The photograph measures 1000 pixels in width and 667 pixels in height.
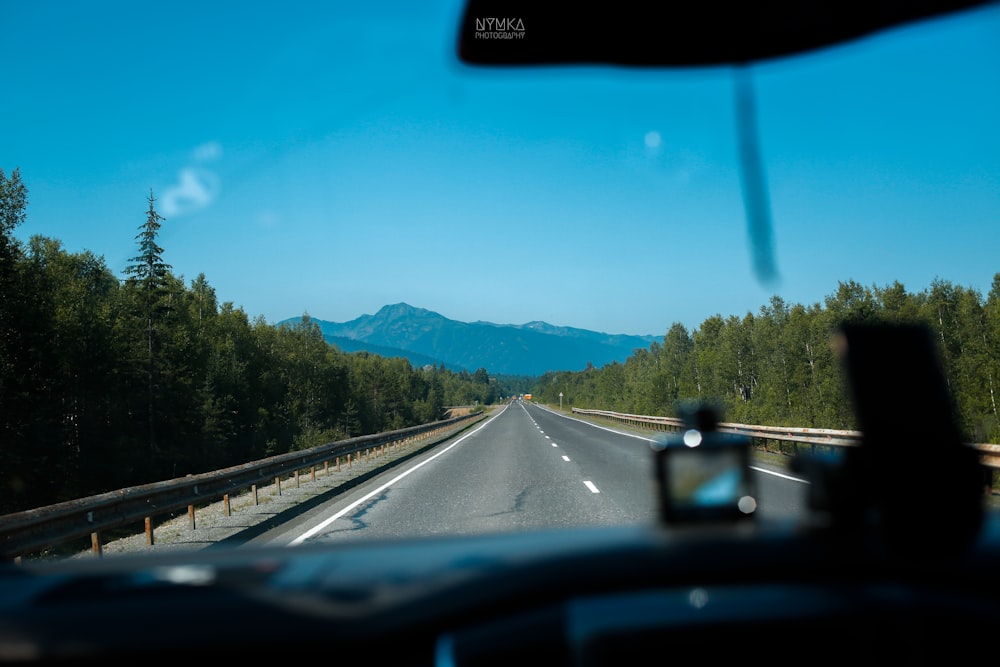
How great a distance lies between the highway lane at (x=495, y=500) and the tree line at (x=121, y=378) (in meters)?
27.7

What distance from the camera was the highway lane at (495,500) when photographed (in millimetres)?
9383

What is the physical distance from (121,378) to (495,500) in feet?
Answer: 152

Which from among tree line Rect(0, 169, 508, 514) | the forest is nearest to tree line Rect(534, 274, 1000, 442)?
the forest

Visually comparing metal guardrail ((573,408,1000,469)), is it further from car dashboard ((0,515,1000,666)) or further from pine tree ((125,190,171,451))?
pine tree ((125,190,171,451))

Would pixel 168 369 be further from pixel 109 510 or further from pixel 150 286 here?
pixel 109 510

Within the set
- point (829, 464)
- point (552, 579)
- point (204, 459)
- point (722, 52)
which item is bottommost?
point (204, 459)

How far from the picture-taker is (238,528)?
9562 millimetres

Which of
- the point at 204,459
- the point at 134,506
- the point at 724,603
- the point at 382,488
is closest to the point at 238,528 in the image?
the point at 134,506

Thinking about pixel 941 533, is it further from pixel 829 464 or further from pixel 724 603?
pixel 724 603

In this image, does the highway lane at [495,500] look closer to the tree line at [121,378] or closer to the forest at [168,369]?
the forest at [168,369]

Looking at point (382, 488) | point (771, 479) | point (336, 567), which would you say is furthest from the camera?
point (382, 488)

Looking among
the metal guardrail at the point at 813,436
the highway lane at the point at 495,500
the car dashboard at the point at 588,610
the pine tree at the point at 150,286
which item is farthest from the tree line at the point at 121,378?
the car dashboard at the point at 588,610

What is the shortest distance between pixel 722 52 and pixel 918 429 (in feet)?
4.68

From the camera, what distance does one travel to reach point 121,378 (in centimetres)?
4931
